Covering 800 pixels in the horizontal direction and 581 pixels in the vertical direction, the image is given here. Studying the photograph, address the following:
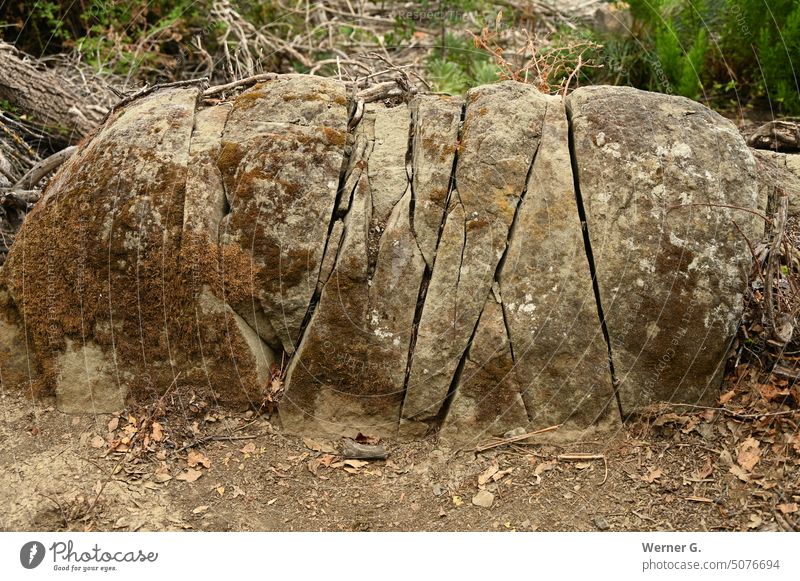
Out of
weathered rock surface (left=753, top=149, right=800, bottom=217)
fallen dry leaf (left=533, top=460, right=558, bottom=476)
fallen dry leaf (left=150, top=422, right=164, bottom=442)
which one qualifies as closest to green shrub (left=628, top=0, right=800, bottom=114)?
weathered rock surface (left=753, top=149, right=800, bottom=217)

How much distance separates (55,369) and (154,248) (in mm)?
974

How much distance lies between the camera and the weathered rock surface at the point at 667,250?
4.52 metres

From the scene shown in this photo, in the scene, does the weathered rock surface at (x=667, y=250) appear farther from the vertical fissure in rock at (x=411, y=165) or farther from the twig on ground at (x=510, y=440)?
the vertical fissure in rock at (x=411, y=165)

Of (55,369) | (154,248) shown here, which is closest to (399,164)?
(154,248)

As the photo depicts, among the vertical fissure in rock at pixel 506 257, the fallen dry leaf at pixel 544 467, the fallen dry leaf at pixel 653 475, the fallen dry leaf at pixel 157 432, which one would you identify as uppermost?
the vertical fissure in rock at pixel 506 257

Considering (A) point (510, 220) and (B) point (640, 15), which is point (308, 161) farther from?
(B) point (640, 15)

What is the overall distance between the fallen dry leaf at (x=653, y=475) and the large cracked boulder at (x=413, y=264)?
0.38 m

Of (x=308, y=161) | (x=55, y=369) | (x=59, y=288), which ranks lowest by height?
(x=55, y=369)

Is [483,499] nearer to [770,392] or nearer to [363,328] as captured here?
[363,328]

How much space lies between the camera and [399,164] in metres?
4.82

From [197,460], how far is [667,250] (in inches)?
112

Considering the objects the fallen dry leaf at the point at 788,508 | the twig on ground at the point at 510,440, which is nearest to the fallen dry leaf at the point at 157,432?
the twig on ground at the point at 510,440

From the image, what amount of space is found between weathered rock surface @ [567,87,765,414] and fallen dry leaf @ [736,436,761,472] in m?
0.36

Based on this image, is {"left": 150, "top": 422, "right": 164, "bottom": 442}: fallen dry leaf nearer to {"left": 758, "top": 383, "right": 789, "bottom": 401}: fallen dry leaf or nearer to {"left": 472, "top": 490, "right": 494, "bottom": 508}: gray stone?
{"left": 472, "top": 490, "right": 494, "bottom": 508}: gray stone
